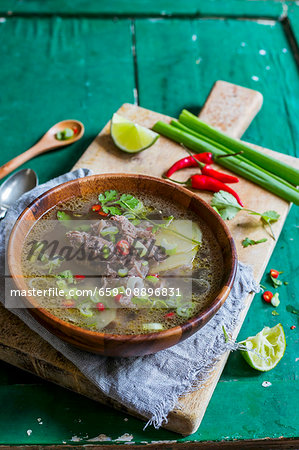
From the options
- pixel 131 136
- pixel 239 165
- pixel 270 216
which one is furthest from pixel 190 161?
pixel 270 216

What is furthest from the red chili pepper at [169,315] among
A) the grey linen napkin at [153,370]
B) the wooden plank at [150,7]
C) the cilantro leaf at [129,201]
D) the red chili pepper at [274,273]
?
the wooden plank at [150,7]

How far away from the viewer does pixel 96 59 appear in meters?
4.26

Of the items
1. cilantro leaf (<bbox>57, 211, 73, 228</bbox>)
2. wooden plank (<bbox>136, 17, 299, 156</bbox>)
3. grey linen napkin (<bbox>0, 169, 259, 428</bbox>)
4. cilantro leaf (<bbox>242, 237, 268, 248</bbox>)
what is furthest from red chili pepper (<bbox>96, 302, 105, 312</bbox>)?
wooden plank (<bbox>136, 17, 299, 156</bbox>)

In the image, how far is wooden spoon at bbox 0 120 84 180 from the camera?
10.8 ft

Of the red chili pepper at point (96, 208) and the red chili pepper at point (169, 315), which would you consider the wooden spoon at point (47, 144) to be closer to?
the red chili pepper at point (96, 208)

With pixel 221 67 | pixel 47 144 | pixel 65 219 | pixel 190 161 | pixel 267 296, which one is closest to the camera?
pixel 65 219

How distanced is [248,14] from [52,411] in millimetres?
3861

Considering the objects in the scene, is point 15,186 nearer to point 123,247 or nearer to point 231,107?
point 123,247

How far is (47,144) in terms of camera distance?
3.50m

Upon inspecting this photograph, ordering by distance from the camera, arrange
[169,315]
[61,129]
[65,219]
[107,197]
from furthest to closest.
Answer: [61,129] → [107,197] → [65,219] → [169,315]

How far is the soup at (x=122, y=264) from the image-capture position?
2.22m

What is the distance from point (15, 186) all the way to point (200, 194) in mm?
1118

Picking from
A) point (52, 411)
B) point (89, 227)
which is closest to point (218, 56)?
point (89, 227)

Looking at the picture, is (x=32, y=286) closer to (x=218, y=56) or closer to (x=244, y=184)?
(x=244, y=184)
